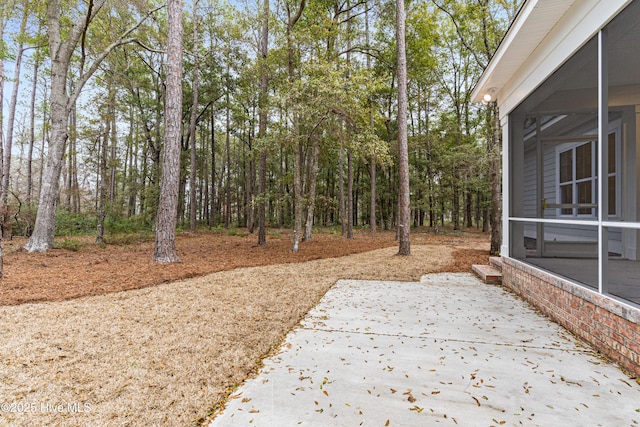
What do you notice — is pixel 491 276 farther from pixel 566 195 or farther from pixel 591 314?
pixel 566 195

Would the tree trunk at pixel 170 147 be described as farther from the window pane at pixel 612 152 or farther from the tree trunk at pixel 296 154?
the window pane at pixel 612 152

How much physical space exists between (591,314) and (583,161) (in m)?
6.32

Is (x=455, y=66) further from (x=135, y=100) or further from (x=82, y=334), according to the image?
(x=82, y=334)

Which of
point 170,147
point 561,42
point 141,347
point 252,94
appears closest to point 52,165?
point 170,147

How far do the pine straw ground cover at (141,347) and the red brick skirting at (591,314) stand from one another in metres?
2.82

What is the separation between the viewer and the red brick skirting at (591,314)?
236 centimetres

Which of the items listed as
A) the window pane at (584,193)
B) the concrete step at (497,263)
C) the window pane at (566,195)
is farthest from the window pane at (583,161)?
the concrete step at (497,263)

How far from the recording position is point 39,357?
2.39 m

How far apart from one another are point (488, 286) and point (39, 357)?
18.9 feet

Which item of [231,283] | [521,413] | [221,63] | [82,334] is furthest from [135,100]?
[521,413]

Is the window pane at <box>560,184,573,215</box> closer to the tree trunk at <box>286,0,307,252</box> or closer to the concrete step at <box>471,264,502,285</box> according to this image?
the concrete step at <box>471,264,502,285</box>

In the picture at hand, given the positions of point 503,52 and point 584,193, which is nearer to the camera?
point 503,52

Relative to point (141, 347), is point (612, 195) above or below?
above

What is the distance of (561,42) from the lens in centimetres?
347
